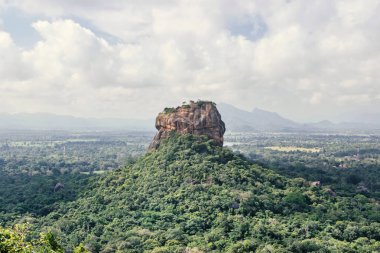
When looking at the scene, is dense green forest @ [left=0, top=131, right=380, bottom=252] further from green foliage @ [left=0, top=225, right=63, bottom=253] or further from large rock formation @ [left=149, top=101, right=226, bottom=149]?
green foliage @ [left=0, top=225, right=63, bottom=253]

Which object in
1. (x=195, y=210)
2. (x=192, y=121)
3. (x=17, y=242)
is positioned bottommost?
(x=195, y=210)

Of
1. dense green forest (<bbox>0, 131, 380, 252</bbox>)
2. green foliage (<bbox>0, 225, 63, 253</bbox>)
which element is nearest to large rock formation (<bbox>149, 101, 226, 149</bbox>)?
dense green forest (<bbox>0, 131, 380, 252</bbox>)

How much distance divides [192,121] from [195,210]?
22.6 metres

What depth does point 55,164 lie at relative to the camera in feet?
424

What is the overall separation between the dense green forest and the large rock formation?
2.53 m

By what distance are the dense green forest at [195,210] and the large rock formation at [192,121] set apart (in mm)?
2527

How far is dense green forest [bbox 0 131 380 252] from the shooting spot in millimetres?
38219

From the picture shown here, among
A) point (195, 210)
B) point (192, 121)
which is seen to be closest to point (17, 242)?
point (195, 210)

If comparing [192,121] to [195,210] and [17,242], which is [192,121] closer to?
[195,210]

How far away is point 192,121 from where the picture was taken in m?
65.9

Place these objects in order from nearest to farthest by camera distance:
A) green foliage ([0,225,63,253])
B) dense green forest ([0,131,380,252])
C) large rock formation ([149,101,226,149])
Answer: green foliage ([0,225,63,253])
dense green forest ([0,131,380,252])
large rock formation ([149,101,226,149])

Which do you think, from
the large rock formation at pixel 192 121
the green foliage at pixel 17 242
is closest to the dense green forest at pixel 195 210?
the large rock formation at pixel 192 121

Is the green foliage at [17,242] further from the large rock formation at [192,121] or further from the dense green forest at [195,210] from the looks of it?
the large rock formation at [192,121]

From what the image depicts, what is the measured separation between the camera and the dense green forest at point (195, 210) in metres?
38.2
